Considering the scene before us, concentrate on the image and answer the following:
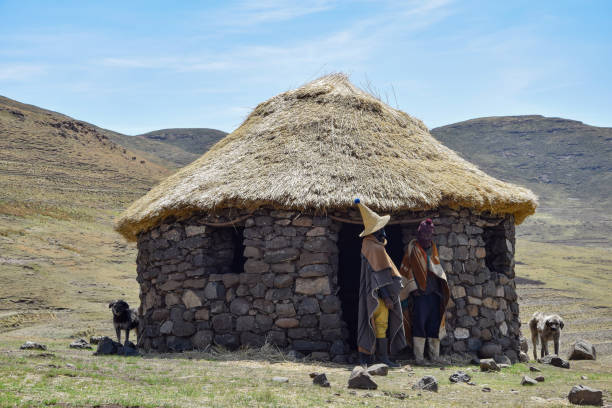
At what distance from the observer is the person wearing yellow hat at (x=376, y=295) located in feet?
27.9

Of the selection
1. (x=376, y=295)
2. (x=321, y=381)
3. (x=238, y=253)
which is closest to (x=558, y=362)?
(x=376, y=295)

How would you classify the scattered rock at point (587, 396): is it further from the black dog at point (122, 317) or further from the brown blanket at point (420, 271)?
the black dog at point (122, 317)

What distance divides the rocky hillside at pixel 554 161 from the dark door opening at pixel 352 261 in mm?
53579

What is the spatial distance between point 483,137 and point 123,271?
3856 inches

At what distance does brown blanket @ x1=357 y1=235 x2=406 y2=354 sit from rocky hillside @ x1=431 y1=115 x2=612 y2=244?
57.4 meters

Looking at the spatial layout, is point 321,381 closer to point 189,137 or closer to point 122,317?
point 122,317

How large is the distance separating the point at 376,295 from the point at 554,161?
100 meters

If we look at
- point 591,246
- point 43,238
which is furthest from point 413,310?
point 591,246

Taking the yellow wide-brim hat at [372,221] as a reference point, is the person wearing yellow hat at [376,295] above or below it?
below

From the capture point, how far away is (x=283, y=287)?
9508 millimetres

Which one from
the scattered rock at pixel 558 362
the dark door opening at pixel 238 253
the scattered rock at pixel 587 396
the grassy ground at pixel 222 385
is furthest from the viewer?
the dark door opening at pixel 238 253

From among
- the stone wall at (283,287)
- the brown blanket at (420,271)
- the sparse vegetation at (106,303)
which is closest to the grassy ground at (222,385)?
the sparse vegetation at (106,303)

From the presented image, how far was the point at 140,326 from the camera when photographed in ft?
37.2

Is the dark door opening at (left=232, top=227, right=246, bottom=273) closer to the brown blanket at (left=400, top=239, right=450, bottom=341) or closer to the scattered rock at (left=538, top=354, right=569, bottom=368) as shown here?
the brown blanket at (left=400, top=239, right=450, bottom=341)
